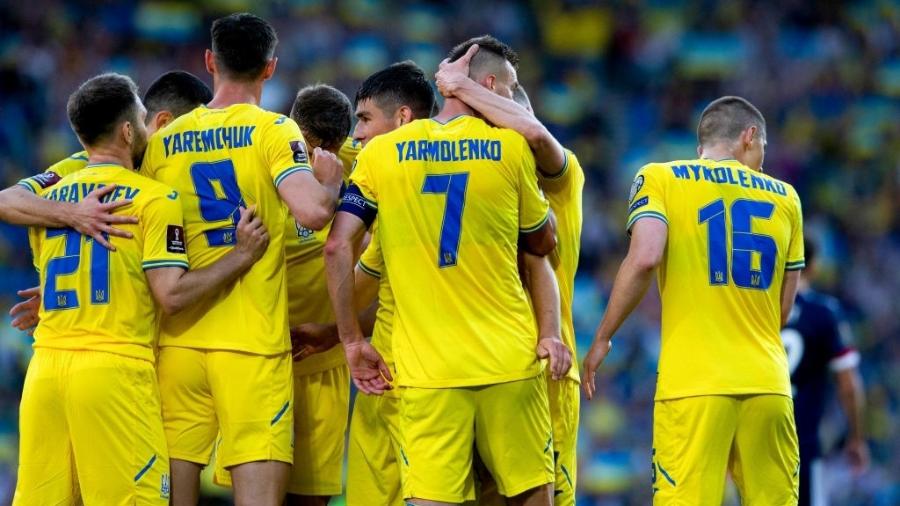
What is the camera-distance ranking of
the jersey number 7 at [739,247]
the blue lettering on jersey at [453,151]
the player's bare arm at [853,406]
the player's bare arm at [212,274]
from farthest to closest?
the player's bare arm at [853,406] → the jersey number 7 at [739,247] → the player's bare arm at [212,274] → the blue lettering on jersey at [453,151]

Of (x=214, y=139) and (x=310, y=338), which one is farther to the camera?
(x=310, y=338)

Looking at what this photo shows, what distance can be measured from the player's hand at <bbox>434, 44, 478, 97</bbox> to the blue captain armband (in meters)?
0.65

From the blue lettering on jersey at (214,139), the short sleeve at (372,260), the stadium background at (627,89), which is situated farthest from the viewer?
the stadium background at (627,89)

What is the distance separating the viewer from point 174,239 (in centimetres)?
604

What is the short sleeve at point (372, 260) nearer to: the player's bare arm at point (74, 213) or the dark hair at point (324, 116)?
the dark hair at point (324, 116)

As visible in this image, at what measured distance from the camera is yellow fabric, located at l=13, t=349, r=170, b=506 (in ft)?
19.1

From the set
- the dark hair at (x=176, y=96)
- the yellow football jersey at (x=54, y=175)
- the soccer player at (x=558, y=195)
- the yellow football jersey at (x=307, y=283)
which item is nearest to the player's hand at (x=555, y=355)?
the soccer player at (x=558, y=195)

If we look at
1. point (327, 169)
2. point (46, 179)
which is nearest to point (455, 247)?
point (327, 169)

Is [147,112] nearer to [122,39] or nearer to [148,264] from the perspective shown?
[148,264]

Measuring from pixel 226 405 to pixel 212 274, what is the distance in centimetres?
65

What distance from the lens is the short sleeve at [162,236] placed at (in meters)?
5.99

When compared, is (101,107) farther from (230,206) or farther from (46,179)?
(230,206)

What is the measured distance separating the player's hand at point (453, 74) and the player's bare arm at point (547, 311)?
897 millimetres

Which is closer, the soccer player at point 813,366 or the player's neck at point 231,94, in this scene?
the player's neck at point 231,94
